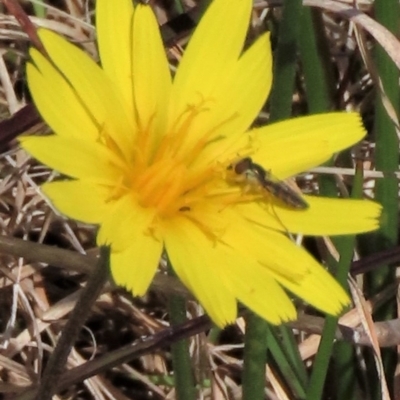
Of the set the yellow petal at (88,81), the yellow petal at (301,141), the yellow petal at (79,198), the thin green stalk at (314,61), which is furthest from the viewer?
the thin green stalk at (314,61)

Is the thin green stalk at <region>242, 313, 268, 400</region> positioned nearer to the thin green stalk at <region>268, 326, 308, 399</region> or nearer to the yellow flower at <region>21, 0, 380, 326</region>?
the yellow flower at <region>21, 0, 380, 326</region>

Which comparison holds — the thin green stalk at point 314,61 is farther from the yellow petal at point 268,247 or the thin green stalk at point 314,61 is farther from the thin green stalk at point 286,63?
the yellow petal at point 268,247

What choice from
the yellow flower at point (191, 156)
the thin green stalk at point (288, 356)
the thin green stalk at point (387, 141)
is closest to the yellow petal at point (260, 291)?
the yellow flower at point (191, 156)

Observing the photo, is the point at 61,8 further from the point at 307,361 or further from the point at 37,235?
the point at 307,361

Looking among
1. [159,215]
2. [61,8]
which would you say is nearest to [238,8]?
[159,215]

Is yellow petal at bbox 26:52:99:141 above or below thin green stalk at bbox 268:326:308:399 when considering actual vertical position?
above

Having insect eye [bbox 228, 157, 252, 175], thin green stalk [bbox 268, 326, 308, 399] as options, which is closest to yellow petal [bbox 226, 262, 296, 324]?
insect eye [bbox 228, 157, 252, 175]

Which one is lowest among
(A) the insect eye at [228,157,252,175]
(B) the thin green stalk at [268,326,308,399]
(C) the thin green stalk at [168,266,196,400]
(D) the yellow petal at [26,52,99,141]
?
(B) the thin green stalk at [268,326,308,399]
